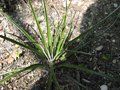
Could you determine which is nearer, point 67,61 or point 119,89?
point 119,89

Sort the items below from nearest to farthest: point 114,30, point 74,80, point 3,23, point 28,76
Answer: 1. point 74,80
2. point 28,76
3. point 114,30
4. point 3,23

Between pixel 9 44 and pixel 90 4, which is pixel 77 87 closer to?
pixel 9 44

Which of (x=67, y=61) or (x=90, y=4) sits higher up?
(x=90, y=4)

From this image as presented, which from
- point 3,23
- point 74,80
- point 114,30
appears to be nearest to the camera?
point 74,80

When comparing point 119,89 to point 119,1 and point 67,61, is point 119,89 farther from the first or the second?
point 119,1

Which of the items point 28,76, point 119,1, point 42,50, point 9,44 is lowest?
point 28,76

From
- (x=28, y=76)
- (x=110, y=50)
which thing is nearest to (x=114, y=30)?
(x=110, y=50)

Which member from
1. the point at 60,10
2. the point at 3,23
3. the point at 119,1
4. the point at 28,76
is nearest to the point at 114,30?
the point at 119,1
